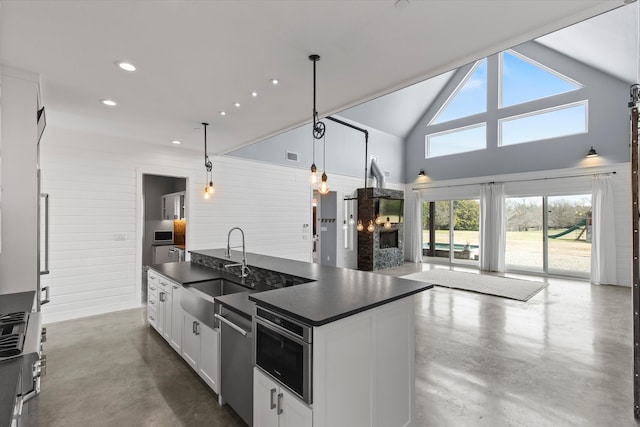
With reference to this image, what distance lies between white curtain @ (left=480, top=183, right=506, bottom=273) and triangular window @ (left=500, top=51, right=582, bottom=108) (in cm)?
247

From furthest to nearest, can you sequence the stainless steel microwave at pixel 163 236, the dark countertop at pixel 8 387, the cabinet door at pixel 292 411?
the stainless steel microwave at pixel 163 236 < the cabinet door at pixel 292 411 < the dark countertop at pixel 8 387

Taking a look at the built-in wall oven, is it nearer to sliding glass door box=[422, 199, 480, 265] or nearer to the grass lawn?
the grass lawn

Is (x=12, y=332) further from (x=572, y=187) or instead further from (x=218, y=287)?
(x=572, y=187)

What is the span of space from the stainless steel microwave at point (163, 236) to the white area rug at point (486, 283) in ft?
20.5

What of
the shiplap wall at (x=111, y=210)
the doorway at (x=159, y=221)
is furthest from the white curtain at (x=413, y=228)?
the doorway at (x=159, y=221)

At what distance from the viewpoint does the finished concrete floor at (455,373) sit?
2273mm

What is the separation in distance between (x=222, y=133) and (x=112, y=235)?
2.47 m

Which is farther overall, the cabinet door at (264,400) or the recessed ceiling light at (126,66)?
the recessed ceiling light at (126,66)

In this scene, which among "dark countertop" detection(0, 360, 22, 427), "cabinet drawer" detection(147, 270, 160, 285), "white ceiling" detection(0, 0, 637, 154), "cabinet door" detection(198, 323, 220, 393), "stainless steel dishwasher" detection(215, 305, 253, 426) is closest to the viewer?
"dark countertop" detection(0, 360, 22, 427)

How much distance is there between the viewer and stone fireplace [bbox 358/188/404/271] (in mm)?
8336

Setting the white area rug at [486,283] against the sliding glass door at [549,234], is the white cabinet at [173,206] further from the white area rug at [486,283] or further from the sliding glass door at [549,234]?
the sliding glass door at [549,234]

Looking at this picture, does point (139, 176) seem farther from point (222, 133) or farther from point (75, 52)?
point (75, 52)

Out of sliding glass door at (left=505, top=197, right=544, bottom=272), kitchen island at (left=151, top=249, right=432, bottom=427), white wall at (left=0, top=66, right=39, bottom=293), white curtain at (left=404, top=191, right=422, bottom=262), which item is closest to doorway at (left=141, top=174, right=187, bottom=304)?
white wall at (left=0, top=66, right=39, bottom=293)

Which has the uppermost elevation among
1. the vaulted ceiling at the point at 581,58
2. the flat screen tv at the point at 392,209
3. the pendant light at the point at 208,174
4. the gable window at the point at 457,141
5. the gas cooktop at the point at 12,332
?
the vaulted ceiling at the point at 581,58
